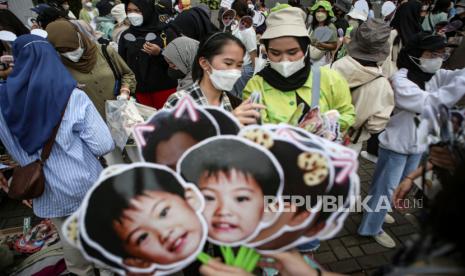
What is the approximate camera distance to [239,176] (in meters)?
1.12

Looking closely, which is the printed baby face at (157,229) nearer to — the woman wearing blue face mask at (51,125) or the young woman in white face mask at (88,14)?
the woman wearing blue face mask at (51,125)

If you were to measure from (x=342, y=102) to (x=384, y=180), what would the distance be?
116 centimetres

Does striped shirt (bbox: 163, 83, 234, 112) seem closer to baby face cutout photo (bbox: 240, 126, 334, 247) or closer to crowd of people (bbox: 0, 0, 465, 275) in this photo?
crowd of people (bbox: 0, 0, 465, 275)

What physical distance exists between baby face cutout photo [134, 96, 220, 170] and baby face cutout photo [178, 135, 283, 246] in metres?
0.12

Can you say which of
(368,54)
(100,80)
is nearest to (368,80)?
(368,54)

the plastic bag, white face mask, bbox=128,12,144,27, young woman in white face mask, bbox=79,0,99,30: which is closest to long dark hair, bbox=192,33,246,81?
the plastic bag

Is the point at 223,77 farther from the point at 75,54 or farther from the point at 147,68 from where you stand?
the point at 147,68

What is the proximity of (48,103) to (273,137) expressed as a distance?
1.60m

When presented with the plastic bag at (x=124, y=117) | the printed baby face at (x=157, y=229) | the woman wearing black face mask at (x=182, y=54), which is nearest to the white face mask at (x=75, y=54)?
the plastic bag at (x=124, y=117)

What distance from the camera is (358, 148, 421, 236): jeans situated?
277cm

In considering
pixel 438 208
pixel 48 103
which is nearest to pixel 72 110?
pixel 48 103

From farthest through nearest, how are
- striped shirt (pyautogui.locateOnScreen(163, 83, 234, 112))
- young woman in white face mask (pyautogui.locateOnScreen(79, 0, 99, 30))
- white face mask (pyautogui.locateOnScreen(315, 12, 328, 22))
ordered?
young woman in white face mask (pyautogui.locateOnScreen(79, 0, 99, 30)) < white face mask (pyautogui.locateOnScreen(315, 12, 328, 22)) < striped shirt (pyautogui.locateOnScreen(163, 83, 234, 112))

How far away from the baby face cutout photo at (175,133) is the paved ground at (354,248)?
7.39 ft

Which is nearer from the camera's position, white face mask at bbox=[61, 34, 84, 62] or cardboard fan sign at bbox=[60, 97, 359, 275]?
cardboard fan sign at bbox=[60, 97, 359, 275]
